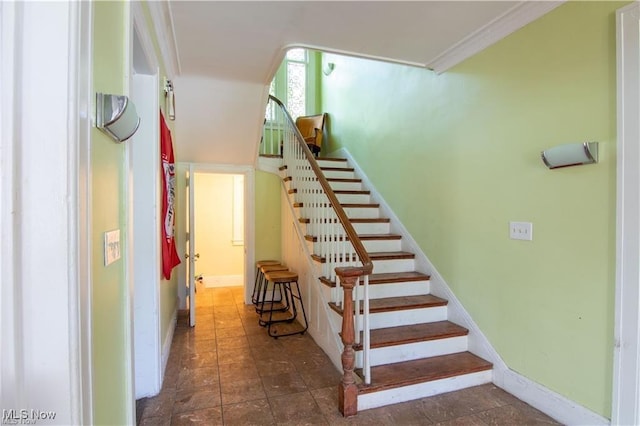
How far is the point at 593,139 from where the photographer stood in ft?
5.82

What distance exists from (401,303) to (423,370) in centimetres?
57

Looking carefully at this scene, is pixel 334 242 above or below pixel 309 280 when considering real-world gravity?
above

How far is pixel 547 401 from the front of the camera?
202 centimetres

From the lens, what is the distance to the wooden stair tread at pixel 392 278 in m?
2.89

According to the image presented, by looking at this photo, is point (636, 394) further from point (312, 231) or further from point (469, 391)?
point (312, 231)

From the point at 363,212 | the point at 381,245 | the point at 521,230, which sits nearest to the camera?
the point at 521,230

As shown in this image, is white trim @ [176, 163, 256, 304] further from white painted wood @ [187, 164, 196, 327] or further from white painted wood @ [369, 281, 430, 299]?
white painted wood @ [369, 281, 430, 299]

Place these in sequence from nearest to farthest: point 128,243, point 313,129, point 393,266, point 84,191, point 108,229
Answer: point 84,191
point 108,229
point 128,243
point 393,266
point 313,129

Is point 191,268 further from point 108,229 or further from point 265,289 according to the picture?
point 108,229

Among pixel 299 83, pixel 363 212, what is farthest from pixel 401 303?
pixel 299 83

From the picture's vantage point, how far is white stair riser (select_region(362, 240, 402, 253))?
345 cm

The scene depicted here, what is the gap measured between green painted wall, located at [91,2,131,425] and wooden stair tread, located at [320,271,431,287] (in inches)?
69.1

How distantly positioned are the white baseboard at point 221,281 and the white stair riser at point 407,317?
362 centimetres

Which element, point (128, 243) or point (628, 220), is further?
point (628, 220)
